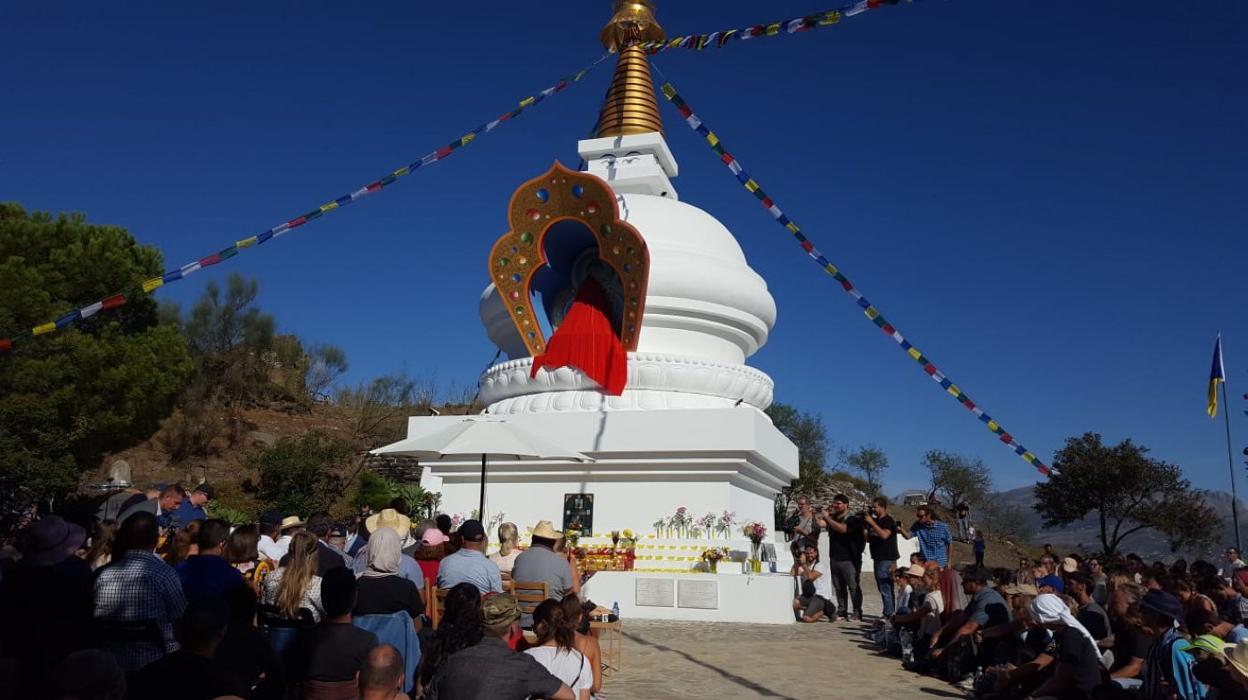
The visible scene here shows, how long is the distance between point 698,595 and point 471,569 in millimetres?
6262

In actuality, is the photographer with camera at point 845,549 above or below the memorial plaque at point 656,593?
above

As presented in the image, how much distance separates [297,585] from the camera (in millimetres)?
4820

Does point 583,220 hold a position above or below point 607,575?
above

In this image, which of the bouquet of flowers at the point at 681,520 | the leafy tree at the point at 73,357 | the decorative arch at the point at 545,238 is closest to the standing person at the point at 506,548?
the bouquet of flowers at the point at 681,520

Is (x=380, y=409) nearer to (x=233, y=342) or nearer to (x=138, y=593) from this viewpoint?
(x=233, y=342)

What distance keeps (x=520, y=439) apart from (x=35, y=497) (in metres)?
15.0

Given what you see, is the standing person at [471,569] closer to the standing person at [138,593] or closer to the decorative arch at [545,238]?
the standing person at [138,593]

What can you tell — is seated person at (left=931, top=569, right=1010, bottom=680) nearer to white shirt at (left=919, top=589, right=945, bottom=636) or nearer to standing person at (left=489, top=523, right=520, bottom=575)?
white shirt at (left=919, top=589, right=945, bottom=636)

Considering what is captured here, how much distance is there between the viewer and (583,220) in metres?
14.3

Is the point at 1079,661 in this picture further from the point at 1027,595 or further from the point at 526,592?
the point at 526,592

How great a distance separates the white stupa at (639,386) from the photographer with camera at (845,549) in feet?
4.43

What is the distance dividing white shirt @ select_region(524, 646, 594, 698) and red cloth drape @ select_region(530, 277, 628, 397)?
951 centimetres

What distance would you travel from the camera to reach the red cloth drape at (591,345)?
14.2m

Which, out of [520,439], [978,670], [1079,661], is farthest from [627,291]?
[1079,661]
